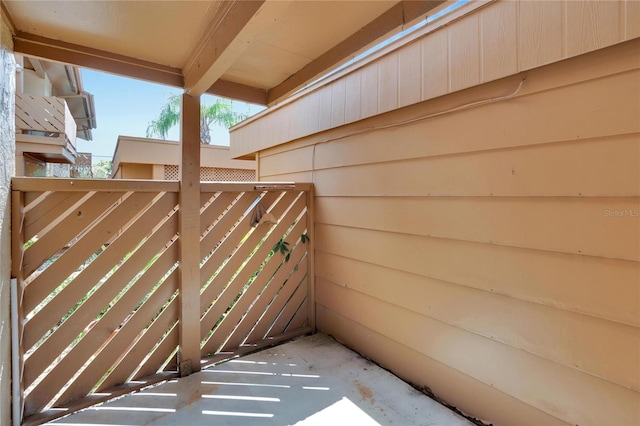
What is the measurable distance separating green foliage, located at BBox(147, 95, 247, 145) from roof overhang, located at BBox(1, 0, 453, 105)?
32.9 feet

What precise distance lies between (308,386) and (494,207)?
1.59m

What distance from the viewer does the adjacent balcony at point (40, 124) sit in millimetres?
4535

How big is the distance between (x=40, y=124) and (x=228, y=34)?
5.22 metres

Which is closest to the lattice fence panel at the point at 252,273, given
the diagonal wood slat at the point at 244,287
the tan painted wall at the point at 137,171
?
the diagonal wood slat at the point at 244,287

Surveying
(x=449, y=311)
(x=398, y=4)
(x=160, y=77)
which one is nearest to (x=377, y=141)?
(x=398, y=4)

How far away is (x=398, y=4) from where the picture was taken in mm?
1443

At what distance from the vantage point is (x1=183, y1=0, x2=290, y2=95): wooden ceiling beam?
3.85 ft

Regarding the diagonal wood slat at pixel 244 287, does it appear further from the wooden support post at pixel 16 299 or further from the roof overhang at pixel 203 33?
the roof overhang at pixel 203 33

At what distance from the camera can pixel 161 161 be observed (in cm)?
624

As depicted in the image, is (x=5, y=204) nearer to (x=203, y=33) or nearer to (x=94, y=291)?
(x=94, y=291)

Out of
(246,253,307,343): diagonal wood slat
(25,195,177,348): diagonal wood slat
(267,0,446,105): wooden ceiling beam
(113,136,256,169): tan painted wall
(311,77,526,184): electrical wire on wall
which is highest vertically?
(113,136,256,169): tan painted wall

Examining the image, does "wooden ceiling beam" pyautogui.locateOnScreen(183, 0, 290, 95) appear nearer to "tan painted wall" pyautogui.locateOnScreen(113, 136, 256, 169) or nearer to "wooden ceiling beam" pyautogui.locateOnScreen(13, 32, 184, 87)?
"wooden ceiling beam" pyautogui.locateOnScreen(13, 32, 184, 87)

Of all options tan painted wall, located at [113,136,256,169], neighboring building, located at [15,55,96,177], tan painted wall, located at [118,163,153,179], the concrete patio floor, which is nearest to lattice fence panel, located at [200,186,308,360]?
the concrete patio floor

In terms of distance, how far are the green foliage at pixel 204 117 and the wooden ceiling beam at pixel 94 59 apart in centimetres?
986
